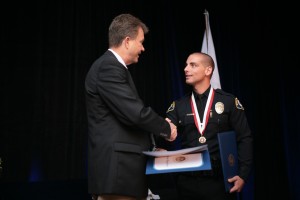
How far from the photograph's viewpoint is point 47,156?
164 inches

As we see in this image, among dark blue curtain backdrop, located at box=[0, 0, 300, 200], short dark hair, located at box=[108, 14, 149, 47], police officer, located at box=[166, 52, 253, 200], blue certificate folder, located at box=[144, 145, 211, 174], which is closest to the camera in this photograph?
blue certificate folder, located at box=[144, 145, 211, 174]

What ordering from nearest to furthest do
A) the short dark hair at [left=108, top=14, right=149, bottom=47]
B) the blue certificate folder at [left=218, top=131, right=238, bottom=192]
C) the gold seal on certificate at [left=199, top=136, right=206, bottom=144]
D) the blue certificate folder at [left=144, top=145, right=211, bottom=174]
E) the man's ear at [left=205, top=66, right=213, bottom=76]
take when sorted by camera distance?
1. the blue certificate folder at [left=144, top=145, right=211, bottom=174]
2. the short dark hair at [left=108, top=14, right=149, bottom=47]
3. the blue certificate folder at [left=218, top=131, right=238, bottom=192]
4. the gold seal on certificate at [left=199, top=136, right=206, bottom=144]
5. the man's ear at [left=205, top=66, right=213, bottom=76]

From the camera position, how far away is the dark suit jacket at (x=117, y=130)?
1.80 metres

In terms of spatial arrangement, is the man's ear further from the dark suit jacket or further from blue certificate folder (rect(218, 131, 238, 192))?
the dark suit jacket

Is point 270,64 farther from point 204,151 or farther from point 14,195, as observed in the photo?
point 14,195

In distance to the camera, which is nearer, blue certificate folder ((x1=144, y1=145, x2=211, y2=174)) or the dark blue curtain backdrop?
blue certificate folder ((x1=144, y1=145, x2=211, y2=174))

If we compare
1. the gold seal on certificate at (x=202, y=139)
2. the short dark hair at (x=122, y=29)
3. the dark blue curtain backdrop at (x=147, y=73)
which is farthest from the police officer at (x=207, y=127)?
the dark blue curtain backdrop at (x=147, y=73)

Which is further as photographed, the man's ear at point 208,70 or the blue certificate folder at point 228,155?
the man's ear at point 208,70

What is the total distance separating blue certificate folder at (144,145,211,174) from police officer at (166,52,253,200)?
1.32 ft

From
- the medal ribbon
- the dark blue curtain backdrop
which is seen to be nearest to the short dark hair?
the medal ribbon

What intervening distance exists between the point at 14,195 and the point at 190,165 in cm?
215

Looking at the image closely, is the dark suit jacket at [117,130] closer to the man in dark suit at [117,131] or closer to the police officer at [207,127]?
the man in dark suit at [117,131]

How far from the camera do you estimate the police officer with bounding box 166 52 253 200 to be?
2.28m

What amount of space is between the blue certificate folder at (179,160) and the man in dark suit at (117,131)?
0.07 metres
